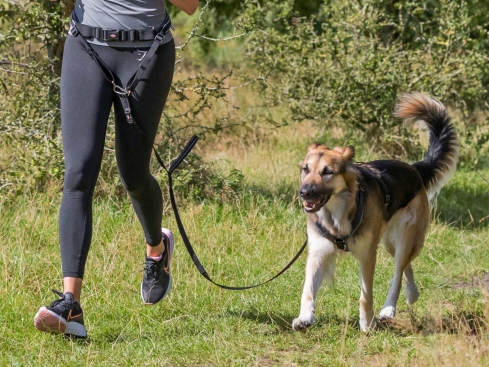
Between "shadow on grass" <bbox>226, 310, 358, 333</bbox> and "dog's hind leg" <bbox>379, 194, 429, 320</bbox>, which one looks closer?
"shadow on grass" <bbox>226, 310, 358, 333</bbox>

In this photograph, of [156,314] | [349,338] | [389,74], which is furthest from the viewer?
[389,74]

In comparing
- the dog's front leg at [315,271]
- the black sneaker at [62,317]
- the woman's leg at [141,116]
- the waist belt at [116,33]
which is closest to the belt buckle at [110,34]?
the waist belt at [116,33]

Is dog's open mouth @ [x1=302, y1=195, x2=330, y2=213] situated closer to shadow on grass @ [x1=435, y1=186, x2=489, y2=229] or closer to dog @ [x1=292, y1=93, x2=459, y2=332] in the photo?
dog @ [x1=292, y1=93, x2=459, y2=332]

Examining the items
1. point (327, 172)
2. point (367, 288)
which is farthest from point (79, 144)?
point (367, 288)

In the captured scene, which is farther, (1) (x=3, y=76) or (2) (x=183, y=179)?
(1) (x=3, y=76)

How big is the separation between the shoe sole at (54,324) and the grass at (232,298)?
7 cm

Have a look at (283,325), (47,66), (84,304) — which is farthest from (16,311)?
(47,66)

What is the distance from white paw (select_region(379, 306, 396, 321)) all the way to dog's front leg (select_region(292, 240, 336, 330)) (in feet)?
1.22

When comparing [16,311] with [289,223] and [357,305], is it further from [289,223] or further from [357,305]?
[289,223]

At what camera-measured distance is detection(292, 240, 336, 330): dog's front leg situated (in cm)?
450

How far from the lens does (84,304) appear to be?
15.5 ft

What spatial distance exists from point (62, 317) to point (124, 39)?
1.38m

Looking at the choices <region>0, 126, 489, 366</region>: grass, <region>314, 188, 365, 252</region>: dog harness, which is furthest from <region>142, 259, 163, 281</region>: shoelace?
<region>314, 188, 365, 252</region>: dog harness

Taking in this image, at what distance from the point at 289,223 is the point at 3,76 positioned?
3.00 m
